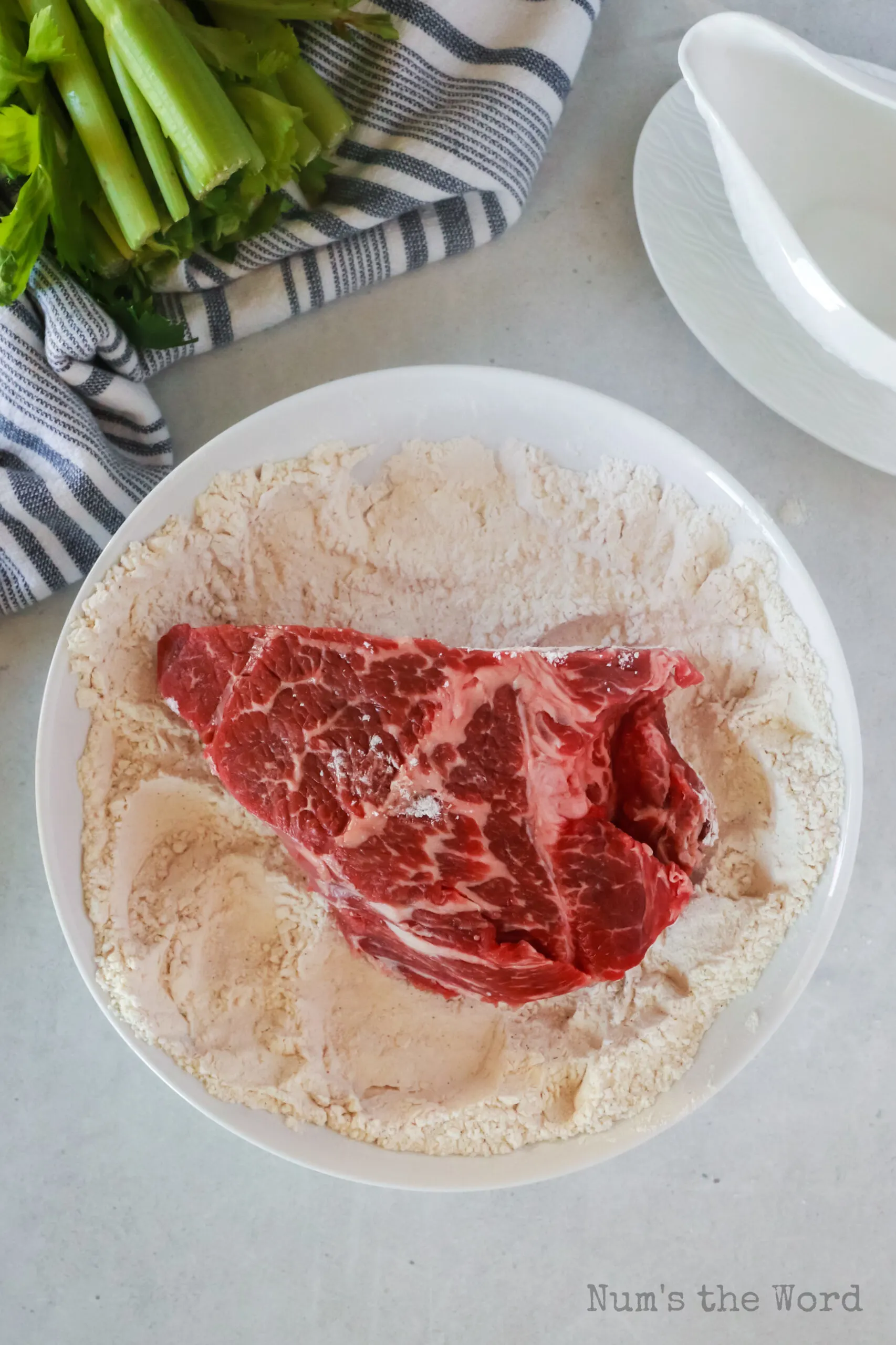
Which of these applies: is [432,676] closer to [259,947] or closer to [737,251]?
[259,947]

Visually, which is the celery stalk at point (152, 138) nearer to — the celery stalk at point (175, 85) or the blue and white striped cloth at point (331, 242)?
the celery stalk at point (175, 85)

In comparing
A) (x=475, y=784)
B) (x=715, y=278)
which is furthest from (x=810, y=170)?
(x=475, y=784)

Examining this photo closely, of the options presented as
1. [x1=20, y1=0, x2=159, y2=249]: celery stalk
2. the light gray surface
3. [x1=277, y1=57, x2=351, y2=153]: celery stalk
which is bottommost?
the light gray surface

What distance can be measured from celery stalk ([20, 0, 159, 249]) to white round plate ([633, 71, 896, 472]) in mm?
525

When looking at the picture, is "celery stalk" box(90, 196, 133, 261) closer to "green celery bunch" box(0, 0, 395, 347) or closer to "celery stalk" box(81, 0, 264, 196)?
"green celery bunch" box(0, 0, 395, 347)

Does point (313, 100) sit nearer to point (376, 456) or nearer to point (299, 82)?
point (299, 82)

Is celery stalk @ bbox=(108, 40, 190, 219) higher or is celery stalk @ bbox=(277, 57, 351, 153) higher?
celery stalk @ bbox=(277, 57, 351, 153)

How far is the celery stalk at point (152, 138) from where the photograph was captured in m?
0.96

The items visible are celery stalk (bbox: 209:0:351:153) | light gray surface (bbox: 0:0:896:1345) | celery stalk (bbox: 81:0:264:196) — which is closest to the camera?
celery stalk (bbox: 81:0:264:196)

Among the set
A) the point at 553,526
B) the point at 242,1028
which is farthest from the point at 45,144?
the point at 242,1028

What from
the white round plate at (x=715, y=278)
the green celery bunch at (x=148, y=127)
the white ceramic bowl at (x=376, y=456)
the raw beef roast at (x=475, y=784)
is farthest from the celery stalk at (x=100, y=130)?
the white round plate at (x=715, y=278)

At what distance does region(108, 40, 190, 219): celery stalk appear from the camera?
962 millimetres

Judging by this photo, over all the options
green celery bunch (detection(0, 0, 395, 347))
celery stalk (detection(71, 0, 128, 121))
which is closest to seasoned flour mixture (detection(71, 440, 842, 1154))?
green celery bunch (detection(0, 0, 395, 347))

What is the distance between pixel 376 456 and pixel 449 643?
0.21 meters
